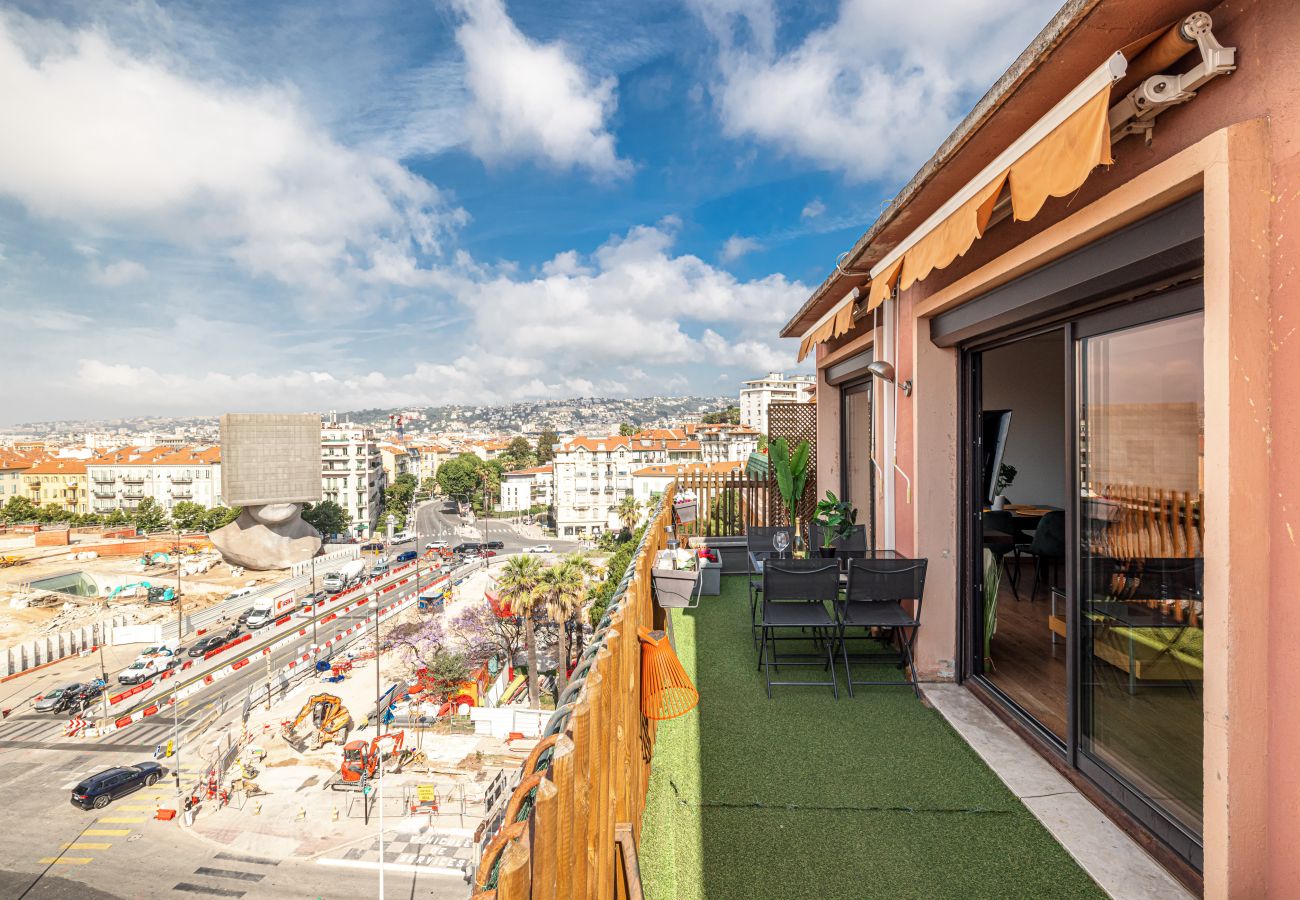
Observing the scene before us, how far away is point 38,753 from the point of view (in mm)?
31578

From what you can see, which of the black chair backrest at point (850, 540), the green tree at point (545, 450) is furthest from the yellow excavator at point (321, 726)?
the green tree at point (545, 450)

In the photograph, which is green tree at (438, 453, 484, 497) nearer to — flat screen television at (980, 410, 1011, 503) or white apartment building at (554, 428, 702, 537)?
white apartment building at (554, 428, 702, 537)

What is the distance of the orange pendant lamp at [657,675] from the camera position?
9.82 ft

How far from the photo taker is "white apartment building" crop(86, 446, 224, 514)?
88312mm

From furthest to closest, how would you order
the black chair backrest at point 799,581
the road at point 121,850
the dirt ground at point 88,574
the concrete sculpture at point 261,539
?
1. the concrete sculpture at point 261,539
2. the dirt ground at point 88,574
3. the road at point 121,850
4. the black chair backrest at point 799,581

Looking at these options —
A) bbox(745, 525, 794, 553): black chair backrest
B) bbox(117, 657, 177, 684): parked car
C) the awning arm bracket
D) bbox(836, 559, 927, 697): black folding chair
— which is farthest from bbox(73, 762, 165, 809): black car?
the awning arm bracket

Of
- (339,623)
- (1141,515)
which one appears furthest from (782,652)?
(339,623)

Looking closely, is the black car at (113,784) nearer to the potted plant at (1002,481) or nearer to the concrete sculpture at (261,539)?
the concrete sculpture at (261,539)

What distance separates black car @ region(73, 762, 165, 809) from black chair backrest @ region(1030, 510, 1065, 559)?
3750cm

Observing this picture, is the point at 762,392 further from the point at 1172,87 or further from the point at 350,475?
the point at 1172,87

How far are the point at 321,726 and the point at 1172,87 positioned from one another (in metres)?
35.6

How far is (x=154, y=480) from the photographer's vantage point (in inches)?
3477

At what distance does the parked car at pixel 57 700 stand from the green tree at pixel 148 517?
51213 millimetres

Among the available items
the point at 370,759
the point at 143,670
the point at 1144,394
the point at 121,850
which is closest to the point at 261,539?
the point at 143,670
